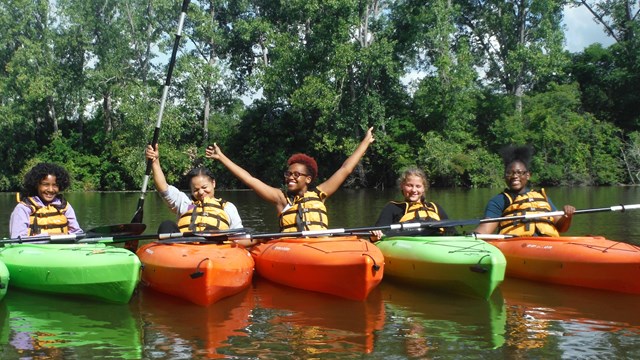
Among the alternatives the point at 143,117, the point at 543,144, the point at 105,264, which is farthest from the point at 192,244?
the point at 543,144

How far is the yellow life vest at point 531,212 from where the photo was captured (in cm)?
643

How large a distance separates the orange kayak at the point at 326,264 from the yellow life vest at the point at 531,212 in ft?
5.69

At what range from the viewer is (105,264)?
5023 mm

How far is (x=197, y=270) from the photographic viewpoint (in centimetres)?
504

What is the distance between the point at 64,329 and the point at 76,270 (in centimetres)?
74

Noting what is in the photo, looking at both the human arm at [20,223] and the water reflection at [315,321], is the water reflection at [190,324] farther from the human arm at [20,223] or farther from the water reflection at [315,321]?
the human arm at [20,223]

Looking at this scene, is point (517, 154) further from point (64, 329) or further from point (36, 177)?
point (36, 177)

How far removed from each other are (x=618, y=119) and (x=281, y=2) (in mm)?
16107

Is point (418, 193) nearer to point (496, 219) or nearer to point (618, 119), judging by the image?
point (496, 219)

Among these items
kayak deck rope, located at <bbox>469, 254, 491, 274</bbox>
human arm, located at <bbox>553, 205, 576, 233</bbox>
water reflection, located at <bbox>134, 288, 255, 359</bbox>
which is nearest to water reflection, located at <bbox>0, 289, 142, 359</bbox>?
water reflection, located at <bbox>134, 288, 255, 359</bbox>

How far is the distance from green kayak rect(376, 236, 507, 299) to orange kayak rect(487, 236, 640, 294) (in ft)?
2.16

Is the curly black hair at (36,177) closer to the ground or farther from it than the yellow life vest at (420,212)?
farther from it

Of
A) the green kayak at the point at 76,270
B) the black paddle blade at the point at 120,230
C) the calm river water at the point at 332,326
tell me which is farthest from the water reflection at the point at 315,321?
the black paddle blade at the point at 120,230

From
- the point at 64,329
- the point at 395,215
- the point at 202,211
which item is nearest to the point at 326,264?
the point at 202,211
